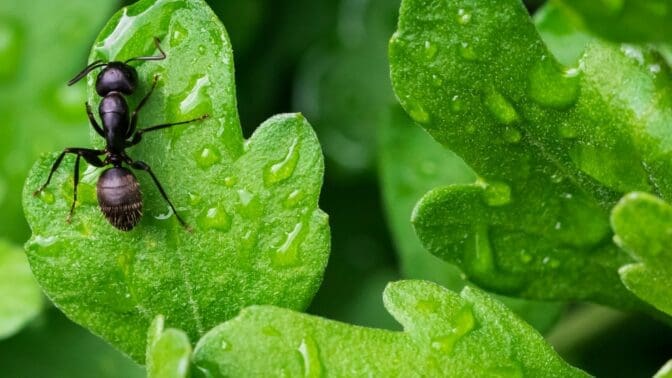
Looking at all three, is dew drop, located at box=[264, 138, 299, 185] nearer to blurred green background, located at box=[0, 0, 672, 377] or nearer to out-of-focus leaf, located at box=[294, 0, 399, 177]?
blurred green background, located at box=[0, 0, 672, 377]

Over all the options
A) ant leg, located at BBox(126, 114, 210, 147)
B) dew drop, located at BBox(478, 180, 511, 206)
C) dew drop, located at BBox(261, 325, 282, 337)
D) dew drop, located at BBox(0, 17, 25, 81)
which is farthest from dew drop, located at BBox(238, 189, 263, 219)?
dew drop, located at BBox(0, 17, 25, 81)

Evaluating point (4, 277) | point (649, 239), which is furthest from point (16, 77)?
point (649, 239)

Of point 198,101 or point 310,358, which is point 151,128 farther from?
point 310,358

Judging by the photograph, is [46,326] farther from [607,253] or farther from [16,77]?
[607,253]

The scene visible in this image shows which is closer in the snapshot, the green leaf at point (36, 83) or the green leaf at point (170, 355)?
the green leaf at point (170, 355)

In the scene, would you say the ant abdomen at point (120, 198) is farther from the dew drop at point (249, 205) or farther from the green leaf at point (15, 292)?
the green leaf at point (15, 292)

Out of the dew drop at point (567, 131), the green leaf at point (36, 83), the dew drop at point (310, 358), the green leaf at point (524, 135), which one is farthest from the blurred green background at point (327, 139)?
the dew drop at point (310, 358)
